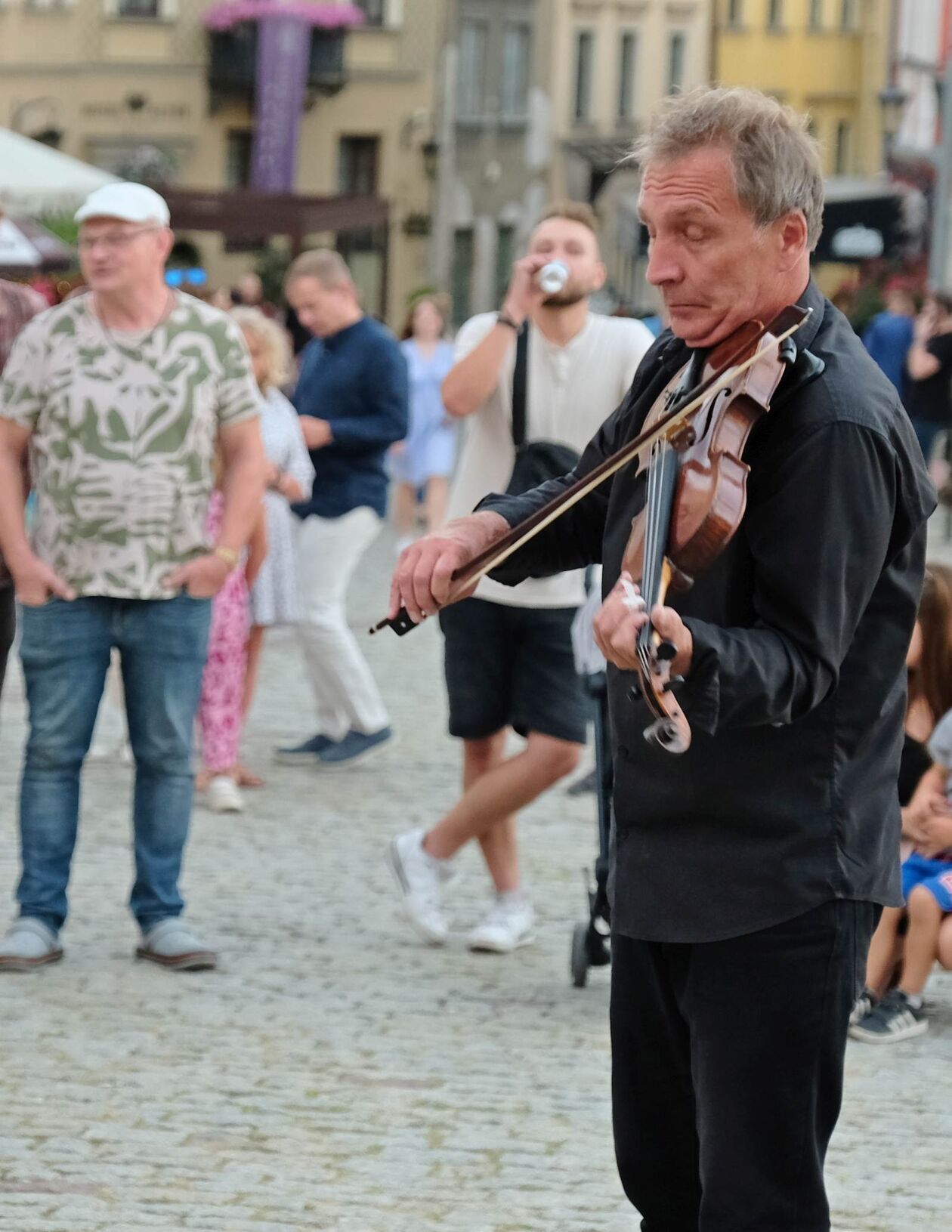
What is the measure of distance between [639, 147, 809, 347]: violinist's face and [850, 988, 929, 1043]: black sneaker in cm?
311

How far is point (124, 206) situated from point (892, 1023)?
2727 mm

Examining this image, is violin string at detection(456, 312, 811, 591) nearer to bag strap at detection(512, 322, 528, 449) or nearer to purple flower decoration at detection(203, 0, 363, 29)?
bag strap at detection(512, 322, 528, 449)

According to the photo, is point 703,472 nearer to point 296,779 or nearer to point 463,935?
point 463,935

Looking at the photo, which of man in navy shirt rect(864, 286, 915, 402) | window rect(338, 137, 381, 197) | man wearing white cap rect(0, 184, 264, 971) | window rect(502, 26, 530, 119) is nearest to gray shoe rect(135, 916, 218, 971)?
man wearing white cap rect(0, 184, 264, 971)

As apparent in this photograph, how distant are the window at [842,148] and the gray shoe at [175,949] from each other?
1965 inches

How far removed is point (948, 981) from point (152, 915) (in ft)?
6.92

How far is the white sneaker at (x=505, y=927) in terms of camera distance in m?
6.40

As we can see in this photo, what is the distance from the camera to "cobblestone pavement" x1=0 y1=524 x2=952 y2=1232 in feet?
14.9

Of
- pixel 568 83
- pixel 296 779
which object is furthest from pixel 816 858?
pixel 568 83

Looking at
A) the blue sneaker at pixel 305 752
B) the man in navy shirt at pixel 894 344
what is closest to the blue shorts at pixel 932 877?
the blue sneaker at pixel 305 752

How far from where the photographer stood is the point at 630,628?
2.60m

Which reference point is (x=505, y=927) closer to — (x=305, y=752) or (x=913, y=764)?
(x=913, y=764)

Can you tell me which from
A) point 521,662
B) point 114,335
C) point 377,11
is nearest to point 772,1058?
point 521,662

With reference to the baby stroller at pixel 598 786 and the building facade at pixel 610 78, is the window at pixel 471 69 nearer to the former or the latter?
the building facade at pixel 610 78
